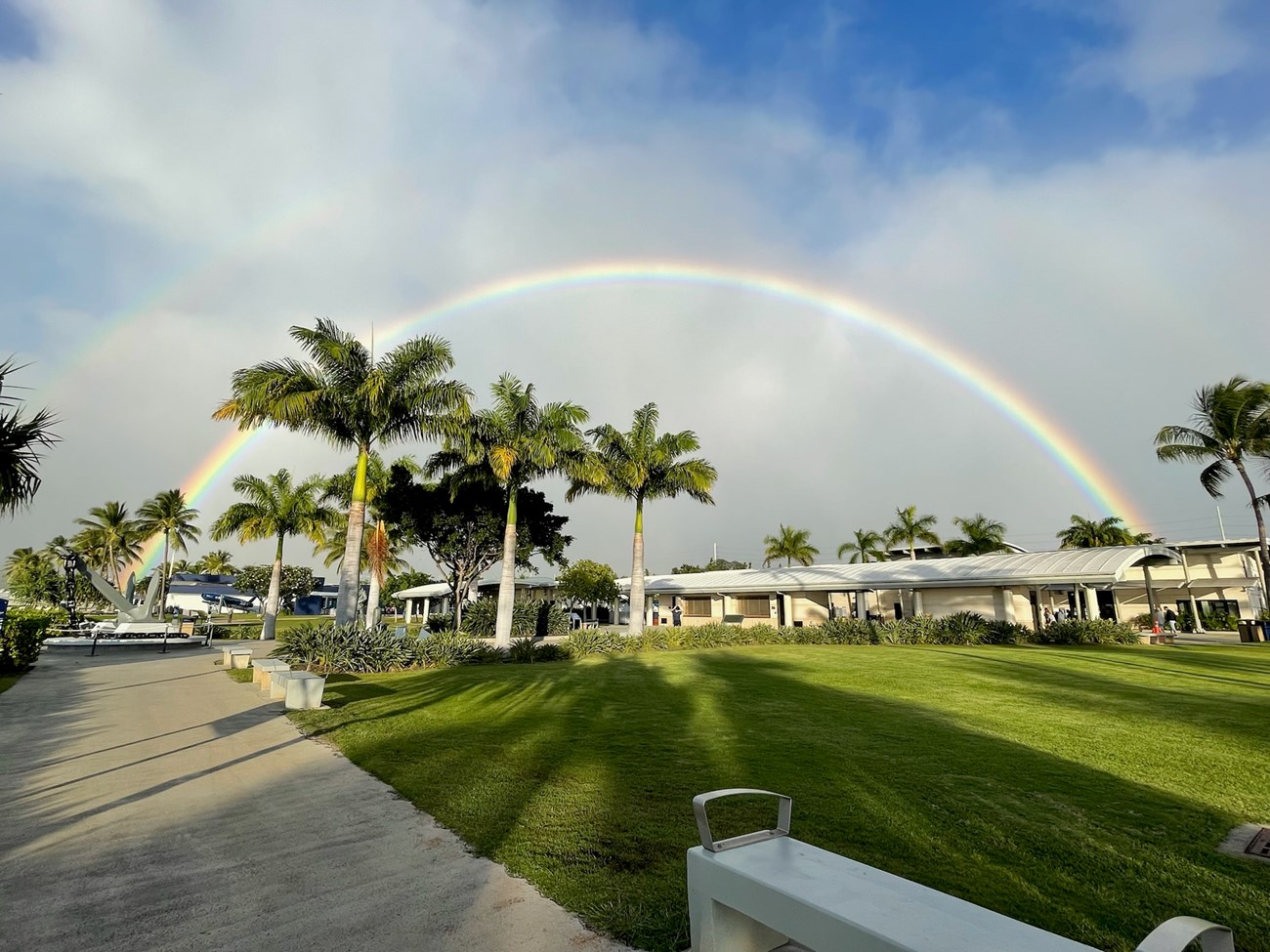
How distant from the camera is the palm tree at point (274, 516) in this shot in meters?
31.1

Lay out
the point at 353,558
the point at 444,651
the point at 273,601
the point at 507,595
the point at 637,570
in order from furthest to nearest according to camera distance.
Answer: the point at 273,601 → the point at 637,570 → the point at 507,595 → the point at 444,651 → the point at 353,558

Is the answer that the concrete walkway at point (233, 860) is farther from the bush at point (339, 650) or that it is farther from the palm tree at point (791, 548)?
the palm tree at point (791, 548)

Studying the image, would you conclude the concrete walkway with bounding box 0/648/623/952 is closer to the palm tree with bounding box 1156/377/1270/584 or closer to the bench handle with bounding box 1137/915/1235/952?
the bench handle with bounding box 1137/915/1235/952

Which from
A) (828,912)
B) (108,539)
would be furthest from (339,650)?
(108,539)

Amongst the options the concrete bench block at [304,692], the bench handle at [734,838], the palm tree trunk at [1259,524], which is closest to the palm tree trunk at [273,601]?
the concrete bench block at [304,692]

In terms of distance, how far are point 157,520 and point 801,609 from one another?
151ft

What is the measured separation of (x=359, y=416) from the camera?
714 inches

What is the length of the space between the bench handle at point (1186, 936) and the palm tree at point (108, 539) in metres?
67.6

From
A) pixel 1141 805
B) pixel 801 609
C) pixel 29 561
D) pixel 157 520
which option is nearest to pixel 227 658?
pixel 1141 805

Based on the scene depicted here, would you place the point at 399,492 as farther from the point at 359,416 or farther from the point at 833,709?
the point at 833,709

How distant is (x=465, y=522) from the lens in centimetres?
2916

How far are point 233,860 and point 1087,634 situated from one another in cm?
A: 2799

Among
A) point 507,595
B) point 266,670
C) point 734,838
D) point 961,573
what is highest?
point 961,573

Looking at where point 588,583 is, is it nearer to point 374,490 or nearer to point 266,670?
point 374,490
